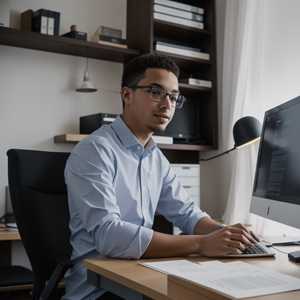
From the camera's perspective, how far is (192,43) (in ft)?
11.8

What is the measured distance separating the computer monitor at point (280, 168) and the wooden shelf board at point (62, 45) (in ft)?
5.11

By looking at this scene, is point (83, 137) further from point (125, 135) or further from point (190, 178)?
point (125, 135)

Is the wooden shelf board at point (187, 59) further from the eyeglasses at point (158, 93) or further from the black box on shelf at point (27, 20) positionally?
the eyeglasses at point (158, 93)

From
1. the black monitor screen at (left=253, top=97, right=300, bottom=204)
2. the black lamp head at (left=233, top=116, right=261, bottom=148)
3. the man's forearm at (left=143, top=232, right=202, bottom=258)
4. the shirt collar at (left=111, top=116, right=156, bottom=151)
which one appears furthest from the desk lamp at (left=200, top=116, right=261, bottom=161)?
the man's forearm at (left=143, top=232, right=202, bottom=258)

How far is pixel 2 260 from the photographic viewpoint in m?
2.89

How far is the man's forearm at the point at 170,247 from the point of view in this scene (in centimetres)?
136

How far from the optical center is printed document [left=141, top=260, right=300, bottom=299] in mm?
866

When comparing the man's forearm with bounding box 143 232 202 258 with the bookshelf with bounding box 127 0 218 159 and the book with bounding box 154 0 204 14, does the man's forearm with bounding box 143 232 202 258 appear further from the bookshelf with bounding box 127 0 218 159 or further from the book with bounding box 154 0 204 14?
the book with bounding box 154 0 204 14

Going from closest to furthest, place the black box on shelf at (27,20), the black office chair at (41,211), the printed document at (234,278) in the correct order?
1. the printed document at (234,278)
2. the black office chair at (41,211)
3. the black box on shelf at (27,20)

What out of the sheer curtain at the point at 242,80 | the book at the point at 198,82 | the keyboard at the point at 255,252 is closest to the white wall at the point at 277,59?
the sheer curtain at the point at 242,80

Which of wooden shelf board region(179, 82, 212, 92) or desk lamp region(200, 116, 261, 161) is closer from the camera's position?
desk lamp region(200, 116, 261, 161)


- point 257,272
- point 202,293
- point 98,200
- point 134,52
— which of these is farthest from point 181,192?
point 134,52

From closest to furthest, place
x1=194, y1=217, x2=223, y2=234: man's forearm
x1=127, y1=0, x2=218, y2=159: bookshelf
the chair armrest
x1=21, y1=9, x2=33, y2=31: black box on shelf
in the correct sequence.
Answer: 1. the chair armrest
2. x1=194, y1=217, x2=223, y2=234: man's forearm
3. x1=21, y1=9, x2=33, y2=31: black box on shelf
4. x1=127, y1=0, x2=218, y2=159: bookshelf

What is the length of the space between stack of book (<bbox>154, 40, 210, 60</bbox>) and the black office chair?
5.50 ft
